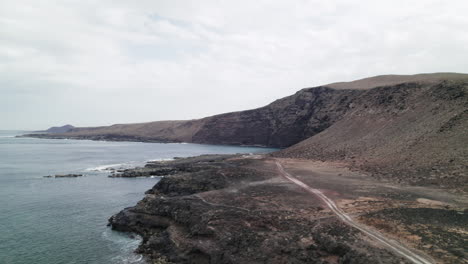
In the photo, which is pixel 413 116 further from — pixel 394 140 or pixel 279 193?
pixel 279 193

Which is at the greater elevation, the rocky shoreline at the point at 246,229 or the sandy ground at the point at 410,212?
the sandy ground at the point at 410,212

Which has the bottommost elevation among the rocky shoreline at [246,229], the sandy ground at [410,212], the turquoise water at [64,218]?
the turquoise water at [64,218]

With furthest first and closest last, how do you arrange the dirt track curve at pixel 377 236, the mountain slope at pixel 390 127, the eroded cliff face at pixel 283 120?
1. the eroded cliff face at pixel 283 120
2. the mountain slope at pixel 390 127
3. the dirt track curve at pixel 377 236

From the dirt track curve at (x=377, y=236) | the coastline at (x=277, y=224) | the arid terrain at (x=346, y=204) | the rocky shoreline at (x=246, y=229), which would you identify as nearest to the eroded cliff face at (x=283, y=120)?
the arid terrain at (x=346, y=204)

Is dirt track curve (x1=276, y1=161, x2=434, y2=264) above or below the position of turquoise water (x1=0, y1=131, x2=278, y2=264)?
above

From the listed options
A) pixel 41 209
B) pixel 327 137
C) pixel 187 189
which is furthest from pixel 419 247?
pixel 327 137

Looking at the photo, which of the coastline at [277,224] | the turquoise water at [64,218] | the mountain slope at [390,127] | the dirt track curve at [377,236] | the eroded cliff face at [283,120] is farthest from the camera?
the eroded cliff face at [283,120]

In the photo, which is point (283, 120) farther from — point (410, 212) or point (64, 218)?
point (410, 212)

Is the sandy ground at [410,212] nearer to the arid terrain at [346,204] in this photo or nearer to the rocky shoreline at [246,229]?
the arid terrain at [346,204]

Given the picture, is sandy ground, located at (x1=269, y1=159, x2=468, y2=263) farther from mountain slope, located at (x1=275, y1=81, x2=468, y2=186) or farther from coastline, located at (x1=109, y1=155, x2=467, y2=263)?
mountain slope, located at (x1=275, y1=81, x2=468, y2=186)

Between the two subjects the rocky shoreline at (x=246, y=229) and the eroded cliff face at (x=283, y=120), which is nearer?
the rocky shoreline at (x=246, y=229)

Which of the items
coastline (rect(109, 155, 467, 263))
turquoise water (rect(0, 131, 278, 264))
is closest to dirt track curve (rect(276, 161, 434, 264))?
coastline (rect(109, 155, 467, 263))
